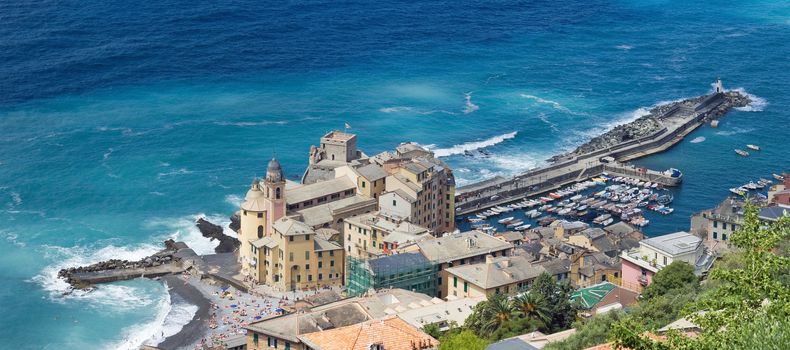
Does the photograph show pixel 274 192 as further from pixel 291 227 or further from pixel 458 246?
pixel 458 246

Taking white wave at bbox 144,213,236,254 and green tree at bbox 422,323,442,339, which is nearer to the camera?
green tree at bbox 422,323,442,339

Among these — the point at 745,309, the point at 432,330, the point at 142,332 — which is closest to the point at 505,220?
the point at 142,332

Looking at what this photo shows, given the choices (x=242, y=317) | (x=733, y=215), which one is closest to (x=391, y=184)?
(x=242, y=317)

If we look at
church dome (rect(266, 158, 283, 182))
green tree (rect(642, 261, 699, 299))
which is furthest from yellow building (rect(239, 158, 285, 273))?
green tree (rect(642, 261, 699, 299))

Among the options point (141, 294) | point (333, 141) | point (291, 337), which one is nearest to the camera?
point (291, 337)

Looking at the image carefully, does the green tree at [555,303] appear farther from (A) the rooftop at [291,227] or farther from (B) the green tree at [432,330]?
(A) the rooftop at [291,227]

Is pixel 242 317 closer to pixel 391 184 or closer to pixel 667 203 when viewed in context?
pixel 391 184

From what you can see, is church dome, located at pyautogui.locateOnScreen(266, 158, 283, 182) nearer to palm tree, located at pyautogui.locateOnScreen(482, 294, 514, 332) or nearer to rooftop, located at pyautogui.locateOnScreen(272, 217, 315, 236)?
rooftop, located at pyautogui.locateOnScreen(272, 217, 315, 236)
